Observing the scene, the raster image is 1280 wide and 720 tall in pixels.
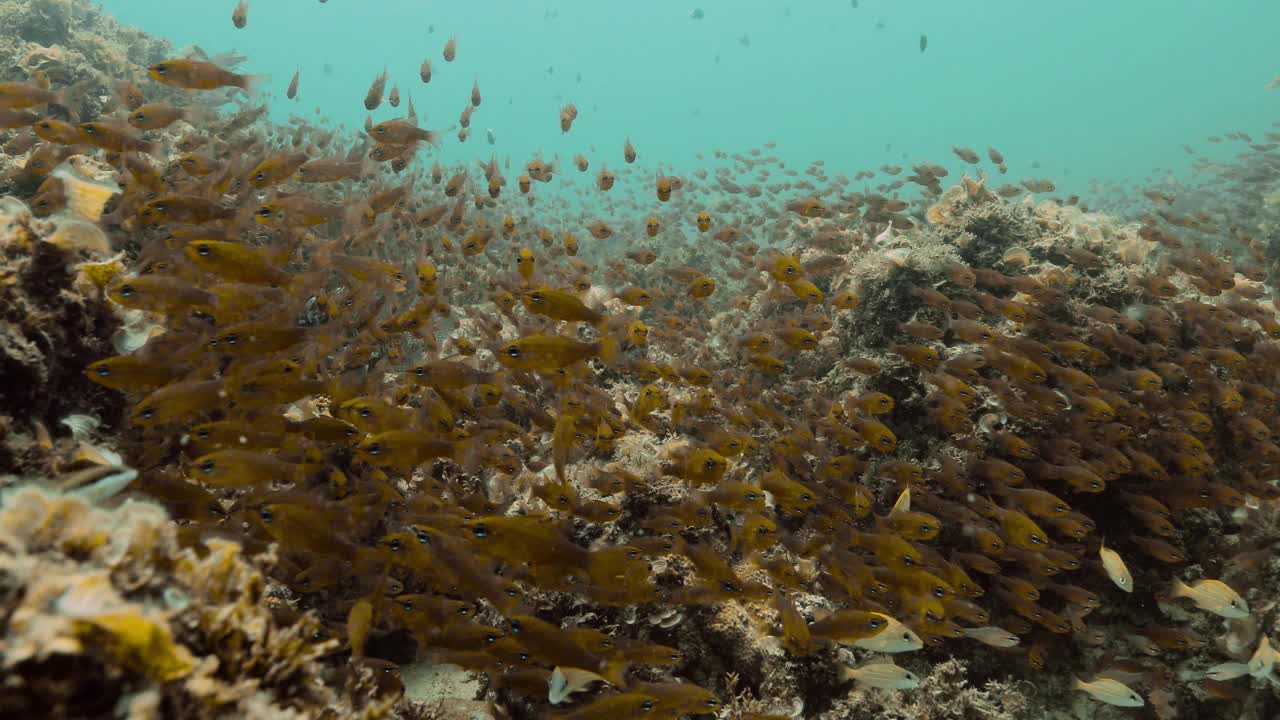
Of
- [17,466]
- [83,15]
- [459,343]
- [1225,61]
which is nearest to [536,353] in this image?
[17,466]

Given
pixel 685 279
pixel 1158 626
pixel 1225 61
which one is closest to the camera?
pixel 1158 626

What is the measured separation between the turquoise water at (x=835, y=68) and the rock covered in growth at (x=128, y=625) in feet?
445

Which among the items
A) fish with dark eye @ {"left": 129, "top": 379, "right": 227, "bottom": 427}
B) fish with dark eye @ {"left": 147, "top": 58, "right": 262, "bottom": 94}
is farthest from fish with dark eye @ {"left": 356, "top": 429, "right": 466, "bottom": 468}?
fish with dark eye @ {"left": 147, "top": 58, "right": 262, "bottom": 94}

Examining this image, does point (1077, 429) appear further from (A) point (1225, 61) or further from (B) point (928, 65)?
(B) point (928, 65)

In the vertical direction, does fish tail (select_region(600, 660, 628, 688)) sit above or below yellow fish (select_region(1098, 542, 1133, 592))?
above

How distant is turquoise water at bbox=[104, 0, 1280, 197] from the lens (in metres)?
138

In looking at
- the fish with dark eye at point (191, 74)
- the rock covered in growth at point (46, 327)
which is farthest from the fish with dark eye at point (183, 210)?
the fish with dark eye at point (191, 74)

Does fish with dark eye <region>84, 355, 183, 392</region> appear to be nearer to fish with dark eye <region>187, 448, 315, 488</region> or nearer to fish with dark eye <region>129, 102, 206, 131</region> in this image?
fish with dark eye <region>187, 448, 315, 488</region>

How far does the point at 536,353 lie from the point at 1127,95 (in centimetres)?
18850

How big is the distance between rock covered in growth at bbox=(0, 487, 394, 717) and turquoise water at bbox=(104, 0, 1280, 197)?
136m

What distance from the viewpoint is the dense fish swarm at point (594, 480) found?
258cm

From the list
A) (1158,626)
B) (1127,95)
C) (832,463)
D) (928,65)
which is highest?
(928,65)

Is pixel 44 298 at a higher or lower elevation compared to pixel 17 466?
higher

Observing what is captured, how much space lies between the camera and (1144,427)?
6.26 meters
